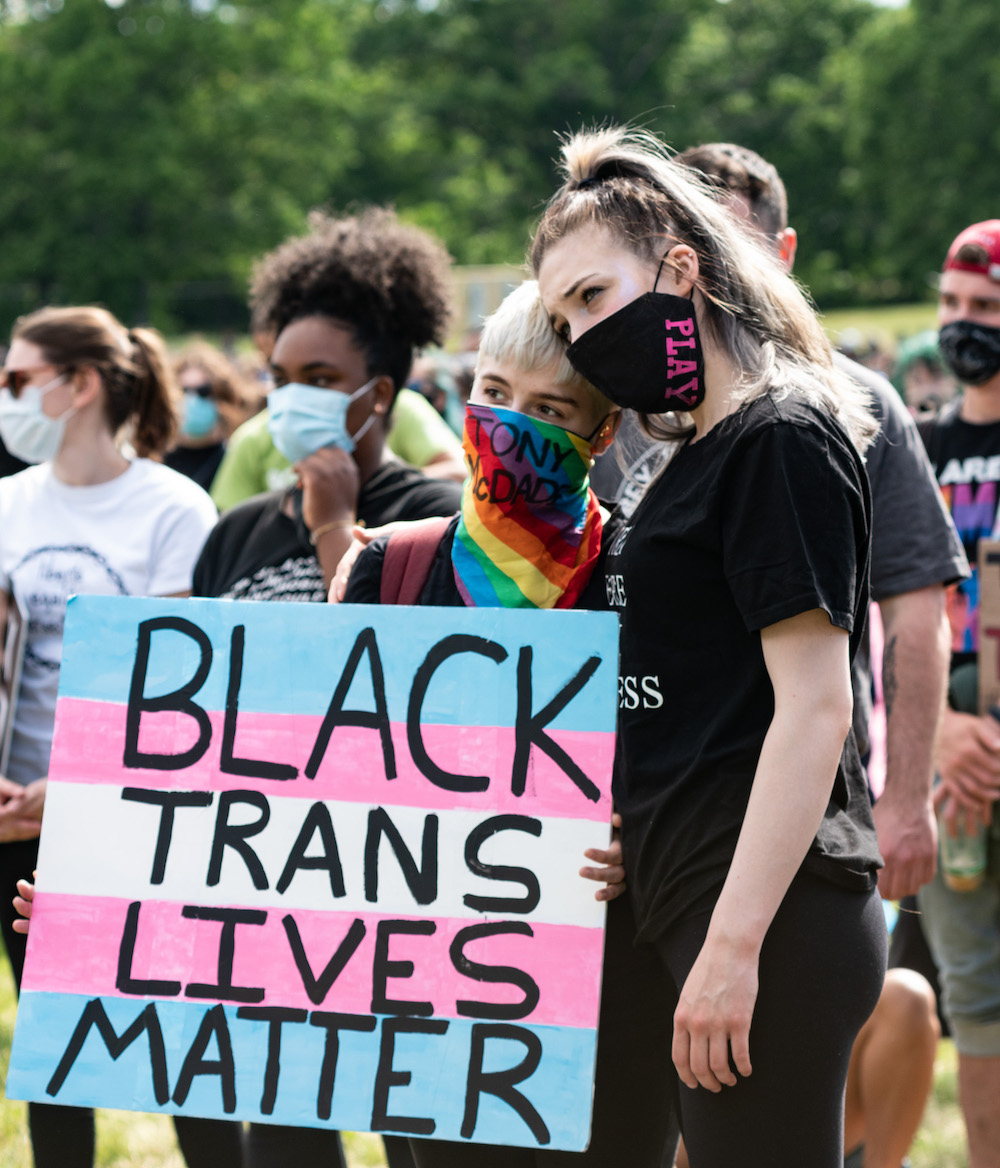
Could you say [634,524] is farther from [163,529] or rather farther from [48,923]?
[163,529]

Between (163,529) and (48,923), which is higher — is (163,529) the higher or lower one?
the higher one

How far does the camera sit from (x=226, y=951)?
2.03 m

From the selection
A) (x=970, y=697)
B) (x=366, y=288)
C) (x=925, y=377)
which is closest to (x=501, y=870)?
(x=366, y=288)

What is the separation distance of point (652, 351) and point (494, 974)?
92 centimetres

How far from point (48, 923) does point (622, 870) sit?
87cm

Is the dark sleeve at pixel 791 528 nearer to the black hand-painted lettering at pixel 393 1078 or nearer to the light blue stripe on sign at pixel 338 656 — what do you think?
the light blue stripe on sign at pixel 338 656

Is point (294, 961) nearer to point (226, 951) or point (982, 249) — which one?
point (226, 951)

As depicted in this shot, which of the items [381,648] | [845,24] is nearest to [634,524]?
[381,648]

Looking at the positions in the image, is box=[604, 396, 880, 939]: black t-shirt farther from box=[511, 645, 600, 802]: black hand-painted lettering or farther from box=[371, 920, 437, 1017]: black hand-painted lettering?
box=[371, 920, 437, 1017]: black hand-painted lettering

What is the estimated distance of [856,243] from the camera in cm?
4697

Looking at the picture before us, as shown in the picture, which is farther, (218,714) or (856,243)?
(856,243)

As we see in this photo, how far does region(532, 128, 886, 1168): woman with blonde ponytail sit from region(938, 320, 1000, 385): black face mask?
5.43 feet

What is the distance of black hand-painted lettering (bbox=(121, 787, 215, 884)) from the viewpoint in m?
2.07

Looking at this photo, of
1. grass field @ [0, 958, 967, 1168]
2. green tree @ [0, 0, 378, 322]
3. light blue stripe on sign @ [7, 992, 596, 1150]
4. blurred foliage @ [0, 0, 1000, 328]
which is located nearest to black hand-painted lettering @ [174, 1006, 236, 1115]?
light blue stripe on sign @ [7, 992, 596, 1150]
